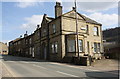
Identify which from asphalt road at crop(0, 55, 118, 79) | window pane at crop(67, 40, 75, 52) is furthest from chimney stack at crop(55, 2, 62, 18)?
asphalt road at crop(0, 55, 118, 79)

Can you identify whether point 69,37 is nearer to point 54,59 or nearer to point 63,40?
point 63,40

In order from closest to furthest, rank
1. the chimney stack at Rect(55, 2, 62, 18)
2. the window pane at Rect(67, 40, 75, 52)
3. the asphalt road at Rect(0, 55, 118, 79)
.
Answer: the asphalt road at Rect(0, 55, 118, 79) → the window pane at Rect(67, 40, 75, 52) → the chimney stack at Rect(55, 2, 62, 18)

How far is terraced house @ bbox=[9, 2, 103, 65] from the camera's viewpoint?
1134 inches

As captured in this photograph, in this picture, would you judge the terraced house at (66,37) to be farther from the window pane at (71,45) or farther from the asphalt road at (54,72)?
the asphalt road at (54,72)

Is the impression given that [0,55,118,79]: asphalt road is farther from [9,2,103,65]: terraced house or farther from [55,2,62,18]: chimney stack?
[55,2,62,18]: chimney stack

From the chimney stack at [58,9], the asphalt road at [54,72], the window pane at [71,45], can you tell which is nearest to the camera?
the asphalt road at [54,72]

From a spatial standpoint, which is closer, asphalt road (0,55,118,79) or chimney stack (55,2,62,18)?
asphalt road (0,55,118,79)

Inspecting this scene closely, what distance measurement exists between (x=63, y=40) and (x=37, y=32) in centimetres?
1393

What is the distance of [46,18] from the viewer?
35406mm

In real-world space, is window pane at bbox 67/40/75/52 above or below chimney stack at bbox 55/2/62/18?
below

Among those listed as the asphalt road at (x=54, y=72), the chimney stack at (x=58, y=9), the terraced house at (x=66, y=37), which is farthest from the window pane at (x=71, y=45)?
the asphalt road at (x=54, y=72)

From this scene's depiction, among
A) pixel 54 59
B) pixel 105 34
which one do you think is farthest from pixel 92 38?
pixel 105 34

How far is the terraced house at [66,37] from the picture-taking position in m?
28.8

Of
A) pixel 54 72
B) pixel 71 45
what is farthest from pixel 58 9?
pixel 54 72
